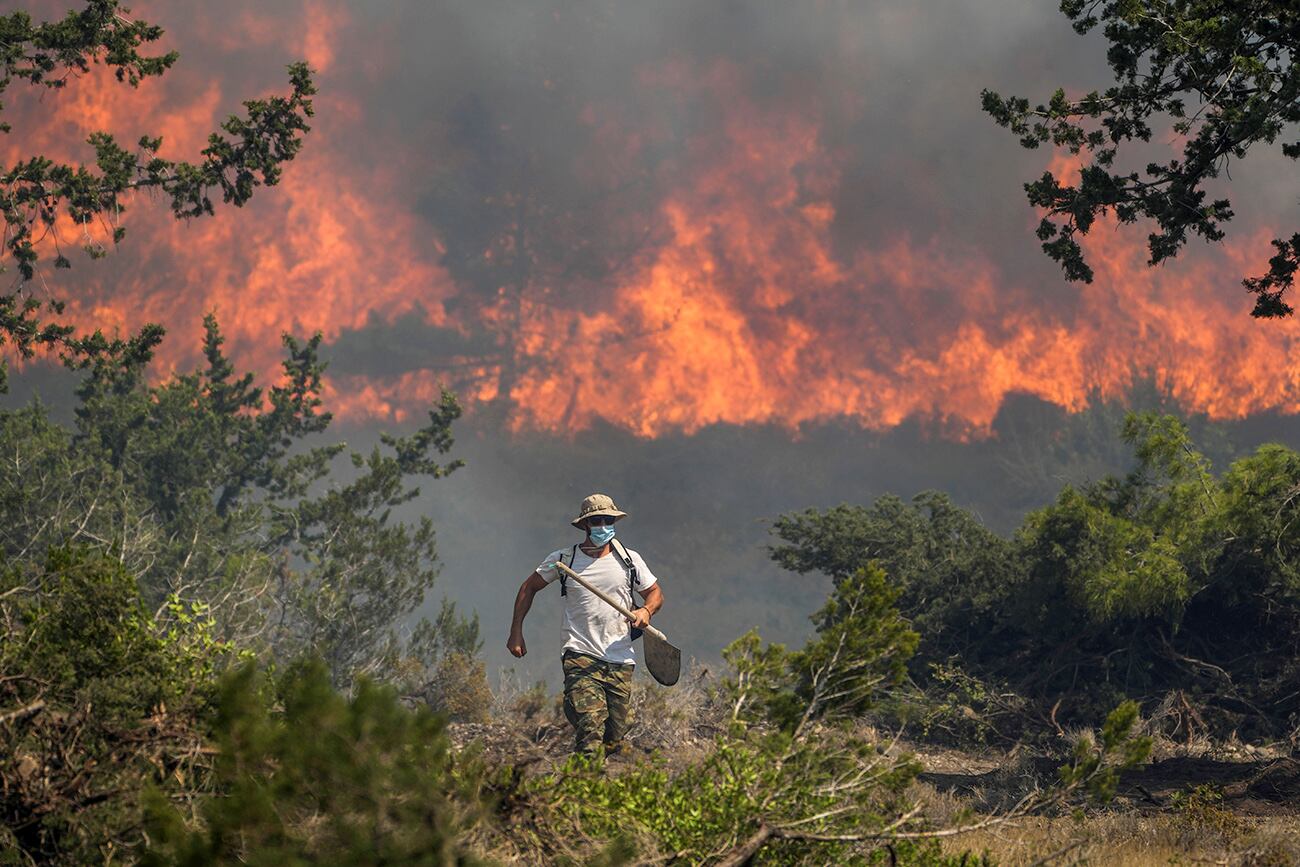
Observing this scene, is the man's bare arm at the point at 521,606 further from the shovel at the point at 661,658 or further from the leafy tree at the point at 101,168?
the leafy tree at the point at 101,168

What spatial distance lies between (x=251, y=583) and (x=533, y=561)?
106 metres

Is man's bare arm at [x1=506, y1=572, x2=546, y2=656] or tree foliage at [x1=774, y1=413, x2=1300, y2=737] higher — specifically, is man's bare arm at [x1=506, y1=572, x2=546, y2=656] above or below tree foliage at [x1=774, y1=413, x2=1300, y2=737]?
below

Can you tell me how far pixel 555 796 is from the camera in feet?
15.3

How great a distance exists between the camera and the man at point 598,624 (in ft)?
29.4

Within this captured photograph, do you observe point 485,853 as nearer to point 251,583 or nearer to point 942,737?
point 942,737

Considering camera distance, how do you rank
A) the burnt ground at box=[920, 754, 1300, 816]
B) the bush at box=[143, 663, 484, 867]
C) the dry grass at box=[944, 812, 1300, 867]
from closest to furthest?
the bush at box=[143, 663, 484, 867]
the dry grass at box=[944, 812, 1300, 867]
the burnt ground at box=[920, 754, 1300, 816]

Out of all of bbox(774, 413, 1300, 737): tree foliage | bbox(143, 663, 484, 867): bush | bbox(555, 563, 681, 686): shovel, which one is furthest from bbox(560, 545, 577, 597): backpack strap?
bbox(774, 413, 1300, 737): tree foliage

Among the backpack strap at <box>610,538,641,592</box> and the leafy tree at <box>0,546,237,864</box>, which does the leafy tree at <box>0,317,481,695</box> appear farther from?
the leafy tree at <box>0,546,237,864</box>

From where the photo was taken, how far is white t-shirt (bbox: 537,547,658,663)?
29.8 ft

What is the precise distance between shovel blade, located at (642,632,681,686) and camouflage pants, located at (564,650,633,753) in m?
0.45

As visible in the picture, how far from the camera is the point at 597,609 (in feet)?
29.9

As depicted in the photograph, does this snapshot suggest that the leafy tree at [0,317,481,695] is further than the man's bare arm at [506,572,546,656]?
Yes

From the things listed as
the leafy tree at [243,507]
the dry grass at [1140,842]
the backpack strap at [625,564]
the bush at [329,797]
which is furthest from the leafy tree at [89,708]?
the leafy tree at [243,507]

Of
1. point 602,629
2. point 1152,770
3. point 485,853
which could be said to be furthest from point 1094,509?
point 485,853
